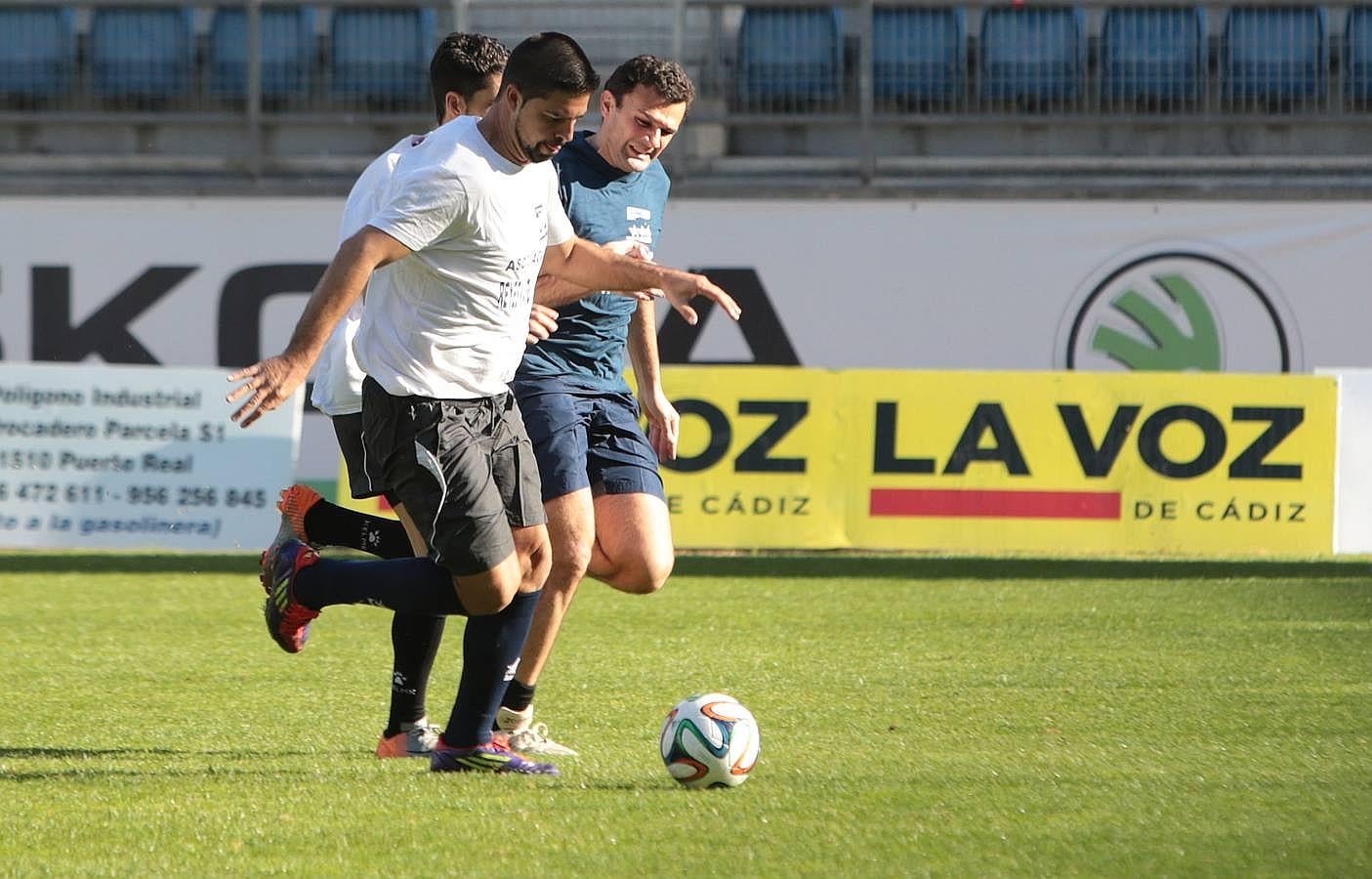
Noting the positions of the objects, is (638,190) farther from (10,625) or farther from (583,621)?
(10,625)

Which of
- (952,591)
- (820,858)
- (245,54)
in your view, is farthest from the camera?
(245,54)

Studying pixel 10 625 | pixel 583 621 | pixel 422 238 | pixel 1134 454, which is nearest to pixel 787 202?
pixel 1134 454

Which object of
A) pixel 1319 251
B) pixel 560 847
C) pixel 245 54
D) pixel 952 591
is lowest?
pixel 952 591

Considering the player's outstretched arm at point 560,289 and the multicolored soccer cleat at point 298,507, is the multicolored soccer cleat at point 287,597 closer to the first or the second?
the multicolored soccer cleat at point 298,507

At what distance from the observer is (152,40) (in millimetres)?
16719

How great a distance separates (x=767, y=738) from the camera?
18.3 feet

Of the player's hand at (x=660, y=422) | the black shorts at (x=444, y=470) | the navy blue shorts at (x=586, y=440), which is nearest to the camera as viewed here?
the black shorts at (x=444, y=470)

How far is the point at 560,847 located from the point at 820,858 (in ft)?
1.84

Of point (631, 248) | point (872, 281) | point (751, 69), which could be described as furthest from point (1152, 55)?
point (631, 248)

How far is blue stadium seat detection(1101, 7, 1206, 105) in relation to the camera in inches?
624

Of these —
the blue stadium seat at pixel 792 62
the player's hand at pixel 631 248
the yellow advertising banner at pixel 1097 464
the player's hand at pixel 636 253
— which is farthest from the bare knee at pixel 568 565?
the blue stadium seat at pixel 792 62

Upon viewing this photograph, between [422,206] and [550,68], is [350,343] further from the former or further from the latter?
[550,68]

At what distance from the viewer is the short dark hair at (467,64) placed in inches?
218

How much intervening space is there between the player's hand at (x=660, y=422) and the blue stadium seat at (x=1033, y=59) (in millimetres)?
10783
